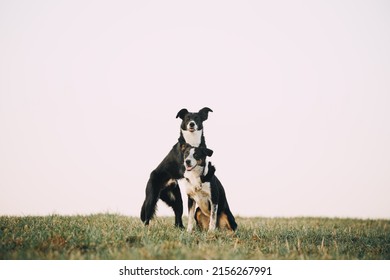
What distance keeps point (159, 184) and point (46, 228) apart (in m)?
2.44

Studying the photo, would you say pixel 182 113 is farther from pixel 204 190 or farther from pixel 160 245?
pixel 160 245

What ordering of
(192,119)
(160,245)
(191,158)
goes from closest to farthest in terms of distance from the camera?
(160,245) < (191,158) < (192,119)

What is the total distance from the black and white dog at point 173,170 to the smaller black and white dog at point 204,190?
381 millimetres

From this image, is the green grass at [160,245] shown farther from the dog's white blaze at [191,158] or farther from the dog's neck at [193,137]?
the dog's neck at [193,137]

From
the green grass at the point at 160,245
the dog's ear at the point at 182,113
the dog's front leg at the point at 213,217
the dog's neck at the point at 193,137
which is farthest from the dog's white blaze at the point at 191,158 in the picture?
the green grass at the point at 160,245

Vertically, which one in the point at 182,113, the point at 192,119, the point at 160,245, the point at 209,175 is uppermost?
the point at 182,113

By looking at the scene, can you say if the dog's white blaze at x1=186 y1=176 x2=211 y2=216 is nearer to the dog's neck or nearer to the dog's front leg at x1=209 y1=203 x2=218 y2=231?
the dog's front leg at x1=209 y1=203 x2=218 y2=231

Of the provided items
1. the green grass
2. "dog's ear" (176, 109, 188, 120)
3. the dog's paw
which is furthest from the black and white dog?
the green grass

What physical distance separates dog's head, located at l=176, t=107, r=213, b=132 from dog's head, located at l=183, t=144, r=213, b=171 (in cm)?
44

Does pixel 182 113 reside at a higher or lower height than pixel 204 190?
higher

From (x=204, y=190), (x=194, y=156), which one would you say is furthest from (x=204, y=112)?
(x=204, y=190)

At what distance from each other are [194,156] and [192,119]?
889mm

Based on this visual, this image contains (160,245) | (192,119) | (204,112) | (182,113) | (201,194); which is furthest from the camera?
(204,112)

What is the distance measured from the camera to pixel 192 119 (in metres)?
8.84
